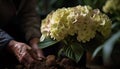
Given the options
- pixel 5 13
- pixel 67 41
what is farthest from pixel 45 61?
pixel 5 13

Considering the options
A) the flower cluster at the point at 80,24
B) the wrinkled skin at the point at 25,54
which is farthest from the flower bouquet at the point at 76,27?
the wrinkled skin at the point at 25,54

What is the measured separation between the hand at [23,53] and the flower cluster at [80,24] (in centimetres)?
14

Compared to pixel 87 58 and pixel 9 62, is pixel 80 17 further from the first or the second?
pixel 9 62

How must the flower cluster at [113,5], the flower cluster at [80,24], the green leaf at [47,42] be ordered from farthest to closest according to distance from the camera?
the green leaf at [47,42] → the flower cluster at [80,24] → the flower cluster at [113,5]

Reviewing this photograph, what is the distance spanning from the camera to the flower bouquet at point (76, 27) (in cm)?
114

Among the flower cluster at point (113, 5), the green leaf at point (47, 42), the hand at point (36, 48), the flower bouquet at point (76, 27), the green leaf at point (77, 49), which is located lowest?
the hand at point (36, 48)

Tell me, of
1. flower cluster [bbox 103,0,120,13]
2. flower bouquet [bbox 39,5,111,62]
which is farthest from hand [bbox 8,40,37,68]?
flower cluster [bbox 103,0,120,13]

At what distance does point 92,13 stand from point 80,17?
2.6 inches

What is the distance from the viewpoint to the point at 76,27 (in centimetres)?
115

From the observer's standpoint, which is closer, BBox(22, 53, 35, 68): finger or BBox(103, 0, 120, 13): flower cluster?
BBox(103, 0, 120, 13): flower cluster

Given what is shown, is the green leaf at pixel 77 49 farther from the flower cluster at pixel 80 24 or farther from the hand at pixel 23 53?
the hand at pixel 23 53

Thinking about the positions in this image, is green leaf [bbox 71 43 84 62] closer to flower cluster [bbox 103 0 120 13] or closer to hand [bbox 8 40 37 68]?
hand [bbox 8 40 37 68]

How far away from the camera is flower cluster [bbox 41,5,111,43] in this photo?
3.75 ft

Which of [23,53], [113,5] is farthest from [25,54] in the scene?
[113,5]
